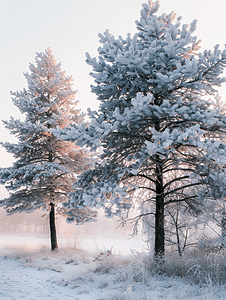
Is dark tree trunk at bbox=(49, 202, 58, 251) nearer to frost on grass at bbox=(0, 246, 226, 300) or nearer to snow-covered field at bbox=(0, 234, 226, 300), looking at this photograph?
snow-covered field at bbox=(0, 234, 226, 300)

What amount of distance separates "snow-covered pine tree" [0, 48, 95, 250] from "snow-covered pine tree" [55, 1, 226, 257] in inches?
194

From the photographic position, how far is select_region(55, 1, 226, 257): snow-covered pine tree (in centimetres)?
463

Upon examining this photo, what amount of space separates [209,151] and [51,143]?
849 cm

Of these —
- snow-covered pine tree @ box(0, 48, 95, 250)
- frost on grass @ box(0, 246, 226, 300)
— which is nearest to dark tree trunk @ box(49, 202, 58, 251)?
snow-covered pine tree @ box(0, 48, 95, 250)

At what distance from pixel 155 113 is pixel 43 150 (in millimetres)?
8259

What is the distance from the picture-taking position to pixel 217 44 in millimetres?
5223

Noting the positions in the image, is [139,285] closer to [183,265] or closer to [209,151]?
[183,265]

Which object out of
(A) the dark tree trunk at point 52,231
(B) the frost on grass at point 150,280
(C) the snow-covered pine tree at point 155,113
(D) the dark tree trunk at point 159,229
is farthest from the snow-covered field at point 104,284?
(A) the dark tree trunk at point 52,231

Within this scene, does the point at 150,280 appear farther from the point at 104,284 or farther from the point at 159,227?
the point at 159,227

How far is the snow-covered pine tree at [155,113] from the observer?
463 centimetres

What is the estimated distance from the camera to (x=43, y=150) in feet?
38.1

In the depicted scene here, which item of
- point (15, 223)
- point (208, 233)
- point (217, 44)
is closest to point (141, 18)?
point (217, 44)

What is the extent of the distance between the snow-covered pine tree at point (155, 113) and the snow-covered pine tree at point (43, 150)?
4.93 m

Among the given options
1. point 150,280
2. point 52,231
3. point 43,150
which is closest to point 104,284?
point 150,280
